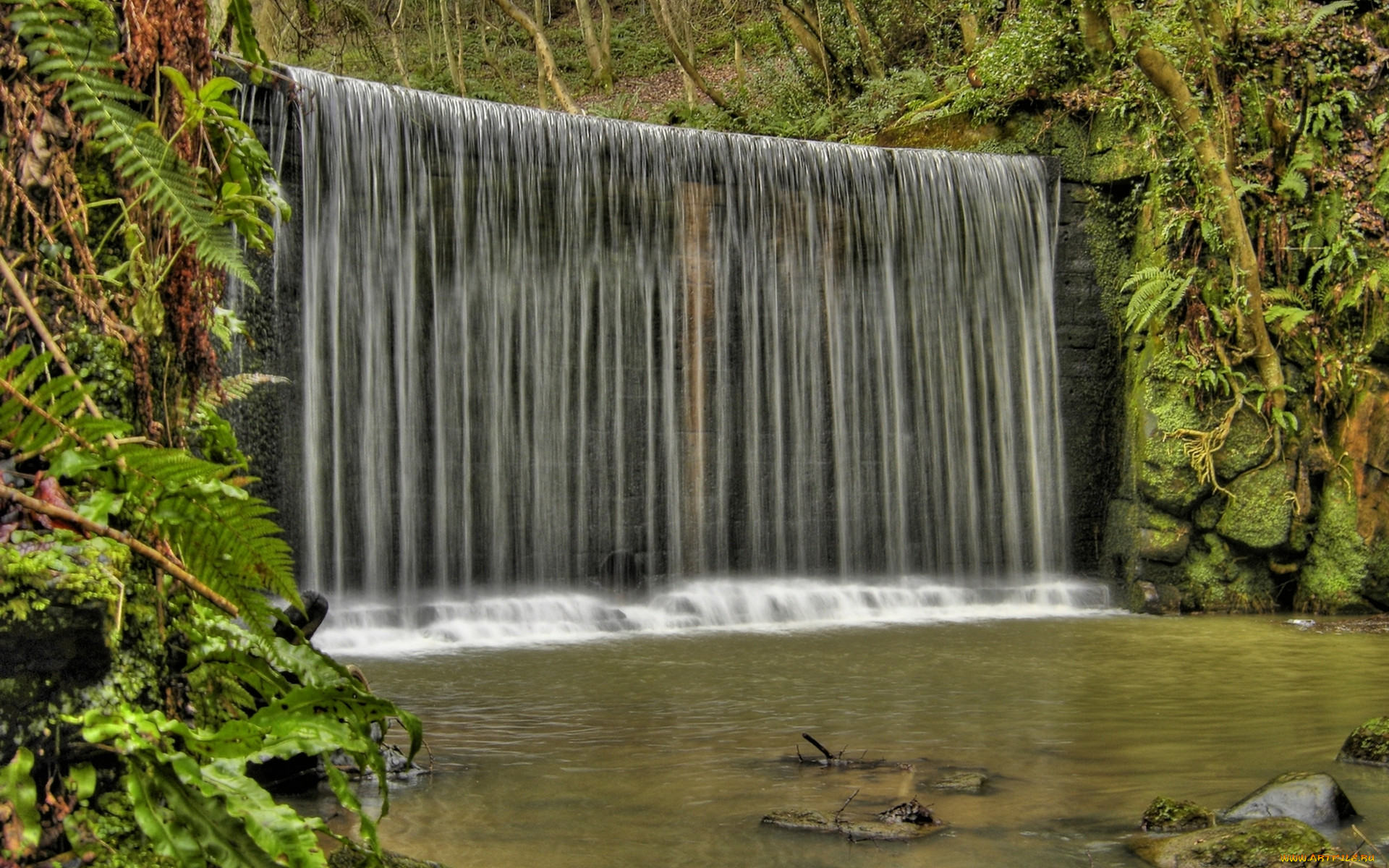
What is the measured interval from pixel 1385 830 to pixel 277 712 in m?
3.27

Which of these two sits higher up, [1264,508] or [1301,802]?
Result: [1264,508]

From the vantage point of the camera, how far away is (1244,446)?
1027 centimetres

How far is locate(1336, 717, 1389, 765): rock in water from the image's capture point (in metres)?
4.40

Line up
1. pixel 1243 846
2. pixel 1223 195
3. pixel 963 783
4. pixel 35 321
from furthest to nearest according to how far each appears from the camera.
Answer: pixel 1223 195 → pixel 963 783 → pixel 1243 846 → pixel 35 321

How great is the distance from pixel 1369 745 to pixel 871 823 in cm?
214

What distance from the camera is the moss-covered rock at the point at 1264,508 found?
399 inches

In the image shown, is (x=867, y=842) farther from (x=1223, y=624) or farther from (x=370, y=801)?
(x=1223, y=624)

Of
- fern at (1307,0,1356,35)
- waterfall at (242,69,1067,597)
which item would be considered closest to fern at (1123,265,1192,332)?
waterfall at (242,69,1067,597)

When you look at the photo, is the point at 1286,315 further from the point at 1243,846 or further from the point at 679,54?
the point at 679,54

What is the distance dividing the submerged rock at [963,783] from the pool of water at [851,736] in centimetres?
6

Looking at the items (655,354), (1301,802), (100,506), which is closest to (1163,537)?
(655,354)

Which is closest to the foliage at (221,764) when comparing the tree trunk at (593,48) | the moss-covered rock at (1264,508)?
the moss-covered rock at (1264,508)

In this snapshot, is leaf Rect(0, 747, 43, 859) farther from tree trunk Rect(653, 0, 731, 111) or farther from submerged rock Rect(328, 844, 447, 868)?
tree trunk Rect(653, 0, 731, 111)

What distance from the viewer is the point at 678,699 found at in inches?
233
